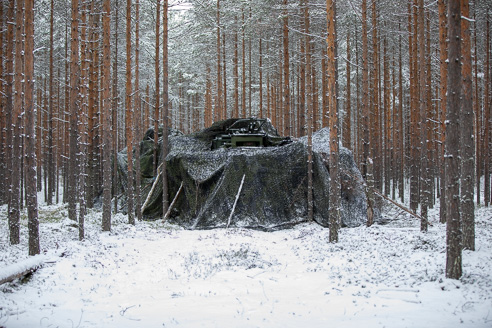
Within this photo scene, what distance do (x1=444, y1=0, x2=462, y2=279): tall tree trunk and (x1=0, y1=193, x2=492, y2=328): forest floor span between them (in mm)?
390

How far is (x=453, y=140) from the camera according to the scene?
542 centimetres

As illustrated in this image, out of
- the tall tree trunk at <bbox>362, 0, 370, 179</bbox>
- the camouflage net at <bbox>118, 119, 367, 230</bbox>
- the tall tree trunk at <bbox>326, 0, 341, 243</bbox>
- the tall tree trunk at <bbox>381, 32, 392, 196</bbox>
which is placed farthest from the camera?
the tall tree trunk at <bbox>381, 32, 392, 196</bbox>

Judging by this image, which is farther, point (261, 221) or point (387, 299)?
point (261, 221)

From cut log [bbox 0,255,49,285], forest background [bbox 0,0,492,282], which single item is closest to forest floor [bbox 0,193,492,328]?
cut log [bbox 0,255,49,285]

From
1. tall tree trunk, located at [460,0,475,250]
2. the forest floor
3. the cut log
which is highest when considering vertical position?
tall tree trunk, located at [460,0,475,250]

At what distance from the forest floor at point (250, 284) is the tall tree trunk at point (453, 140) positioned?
0.39m

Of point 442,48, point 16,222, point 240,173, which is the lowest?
point 16,222

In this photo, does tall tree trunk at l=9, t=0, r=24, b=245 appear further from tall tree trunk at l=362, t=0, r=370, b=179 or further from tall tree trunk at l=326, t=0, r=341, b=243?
tall tree trunk at l=362, t=0, r=370, b=179

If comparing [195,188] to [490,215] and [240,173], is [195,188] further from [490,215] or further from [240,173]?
[490,215]

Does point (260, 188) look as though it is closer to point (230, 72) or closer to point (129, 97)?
point (129, 97)

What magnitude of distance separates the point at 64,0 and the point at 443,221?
18.5 m

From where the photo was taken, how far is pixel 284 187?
1280 centimetres

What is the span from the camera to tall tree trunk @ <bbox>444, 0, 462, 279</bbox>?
207 inches

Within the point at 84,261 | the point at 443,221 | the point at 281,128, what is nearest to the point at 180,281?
the point at 84,261
